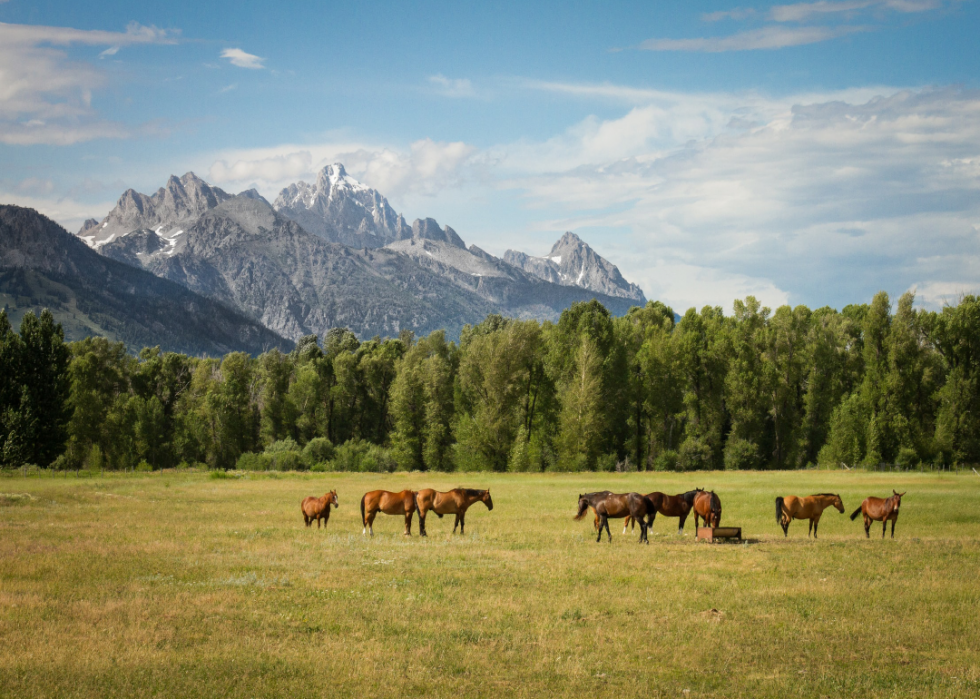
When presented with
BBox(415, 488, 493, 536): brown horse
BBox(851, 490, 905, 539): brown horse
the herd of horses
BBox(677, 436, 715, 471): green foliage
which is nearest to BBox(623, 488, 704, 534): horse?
the herd of horses

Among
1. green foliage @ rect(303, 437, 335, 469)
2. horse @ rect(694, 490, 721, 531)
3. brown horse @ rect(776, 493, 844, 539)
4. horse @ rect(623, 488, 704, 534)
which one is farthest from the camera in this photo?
green foliage @ rect(303, 437, 335, 469)

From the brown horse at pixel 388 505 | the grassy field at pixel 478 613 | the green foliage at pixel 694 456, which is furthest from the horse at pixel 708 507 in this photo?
the green foliage at pixel 694 456

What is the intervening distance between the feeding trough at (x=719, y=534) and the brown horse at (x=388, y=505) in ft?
36.0

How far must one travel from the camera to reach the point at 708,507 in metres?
29.5

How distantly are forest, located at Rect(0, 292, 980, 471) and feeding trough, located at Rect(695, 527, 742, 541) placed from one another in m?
55.0

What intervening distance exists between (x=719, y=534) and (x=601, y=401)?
5676 centimetres

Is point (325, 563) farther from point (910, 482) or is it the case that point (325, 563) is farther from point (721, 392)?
→ point (721, 392)

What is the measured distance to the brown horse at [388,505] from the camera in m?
29.5

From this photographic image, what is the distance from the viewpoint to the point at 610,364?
89.8 metres

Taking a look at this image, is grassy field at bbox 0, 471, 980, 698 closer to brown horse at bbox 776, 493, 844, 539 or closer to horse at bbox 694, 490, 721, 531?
brown horse at bbox 776, 493, 844, 539

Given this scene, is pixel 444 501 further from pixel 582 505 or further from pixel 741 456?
pixel 741 456

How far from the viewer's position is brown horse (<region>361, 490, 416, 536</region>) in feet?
96.8

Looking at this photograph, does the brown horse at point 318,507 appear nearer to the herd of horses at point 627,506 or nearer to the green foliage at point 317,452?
the herd of horses at point 627,506

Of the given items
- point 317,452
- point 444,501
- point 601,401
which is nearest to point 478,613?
point 444,501
